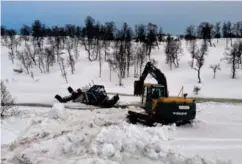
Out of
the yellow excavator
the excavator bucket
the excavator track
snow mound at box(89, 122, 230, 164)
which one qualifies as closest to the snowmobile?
the excavator bucket

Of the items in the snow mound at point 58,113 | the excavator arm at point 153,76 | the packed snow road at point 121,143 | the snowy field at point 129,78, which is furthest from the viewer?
the snowy field at point 129,78

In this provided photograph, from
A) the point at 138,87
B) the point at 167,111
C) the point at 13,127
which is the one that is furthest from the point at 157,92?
the point at 13,127

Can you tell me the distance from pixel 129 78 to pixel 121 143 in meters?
47.2

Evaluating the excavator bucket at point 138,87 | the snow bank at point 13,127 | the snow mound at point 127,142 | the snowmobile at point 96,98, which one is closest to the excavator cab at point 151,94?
the excavator bucket at point 138,87

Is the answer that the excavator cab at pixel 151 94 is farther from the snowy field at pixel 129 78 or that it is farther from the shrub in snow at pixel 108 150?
the snowy field at pixel 129 78

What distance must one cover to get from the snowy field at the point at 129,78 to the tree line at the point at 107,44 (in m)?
1.13

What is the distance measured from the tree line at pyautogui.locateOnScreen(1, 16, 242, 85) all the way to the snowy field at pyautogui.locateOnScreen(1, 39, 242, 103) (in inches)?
44.5

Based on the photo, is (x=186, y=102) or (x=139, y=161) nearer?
(x=139, y=161)

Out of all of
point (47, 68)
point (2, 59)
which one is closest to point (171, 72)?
point (47, 68)

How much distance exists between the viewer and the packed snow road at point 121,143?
43.4 ft

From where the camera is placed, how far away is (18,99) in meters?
33.6

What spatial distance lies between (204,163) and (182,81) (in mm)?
44242

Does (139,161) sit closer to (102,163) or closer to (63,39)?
(102,163)

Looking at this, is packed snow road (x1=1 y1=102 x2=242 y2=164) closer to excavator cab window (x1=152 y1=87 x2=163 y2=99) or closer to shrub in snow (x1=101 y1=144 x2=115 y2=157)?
shrub in snow (x1=101 y1=144 x2=115 y2=157)
